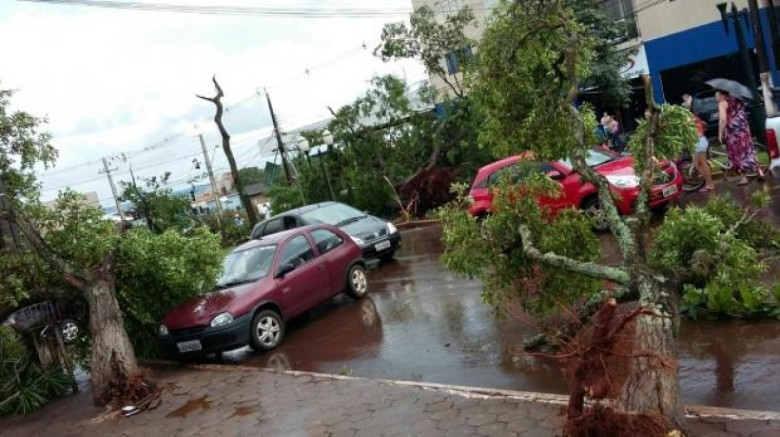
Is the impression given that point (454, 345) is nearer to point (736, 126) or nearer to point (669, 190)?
point (669, 190)

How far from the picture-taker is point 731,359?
5.76 m

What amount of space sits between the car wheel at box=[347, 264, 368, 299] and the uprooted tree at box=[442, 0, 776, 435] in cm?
526

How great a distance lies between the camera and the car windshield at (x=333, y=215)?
594 inches

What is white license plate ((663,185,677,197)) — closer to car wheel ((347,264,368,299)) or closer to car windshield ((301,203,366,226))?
car wheel ((347,264,368,299))

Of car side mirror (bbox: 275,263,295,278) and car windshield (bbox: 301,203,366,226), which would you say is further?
car windshield (bbox: 301,203,366,226)

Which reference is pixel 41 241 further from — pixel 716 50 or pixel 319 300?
pixel 716 50

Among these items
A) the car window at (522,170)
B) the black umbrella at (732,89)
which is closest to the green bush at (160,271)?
the car window at (522,170)

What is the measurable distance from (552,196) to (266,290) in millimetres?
5006

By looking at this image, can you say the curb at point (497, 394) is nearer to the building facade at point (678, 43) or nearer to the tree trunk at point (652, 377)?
the tree trunk at point (652, 377)

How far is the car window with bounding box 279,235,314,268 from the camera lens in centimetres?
1055

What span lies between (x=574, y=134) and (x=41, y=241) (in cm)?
667

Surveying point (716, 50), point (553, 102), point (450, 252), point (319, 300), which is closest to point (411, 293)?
point (319, 300)

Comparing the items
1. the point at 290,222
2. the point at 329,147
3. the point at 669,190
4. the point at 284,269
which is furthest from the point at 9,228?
the point at 329,147

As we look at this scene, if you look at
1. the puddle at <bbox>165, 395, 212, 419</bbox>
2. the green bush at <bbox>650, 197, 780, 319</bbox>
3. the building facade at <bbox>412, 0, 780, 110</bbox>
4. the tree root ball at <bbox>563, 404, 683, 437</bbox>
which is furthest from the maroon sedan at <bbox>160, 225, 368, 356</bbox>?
the building facade at <bbox>412, 0, 780, 110</bbox>
